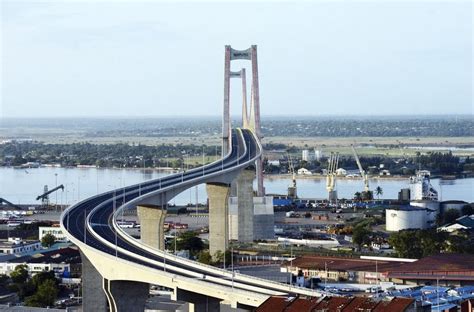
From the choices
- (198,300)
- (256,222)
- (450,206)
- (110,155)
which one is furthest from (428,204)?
(110,155)

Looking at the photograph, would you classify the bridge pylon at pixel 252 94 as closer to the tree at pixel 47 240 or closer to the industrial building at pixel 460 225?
the industrial building at pixel 460 225

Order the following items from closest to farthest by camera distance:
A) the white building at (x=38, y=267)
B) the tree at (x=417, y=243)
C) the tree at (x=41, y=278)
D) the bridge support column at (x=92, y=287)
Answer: the bridge support column at (x=92, y=287), the tree at (x=41, y=278), the white building at (x=38, y=267), the tree at (x=417, y=243)

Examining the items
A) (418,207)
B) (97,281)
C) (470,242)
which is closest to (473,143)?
(418,207)

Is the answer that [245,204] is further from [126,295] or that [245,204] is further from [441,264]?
[126,295]

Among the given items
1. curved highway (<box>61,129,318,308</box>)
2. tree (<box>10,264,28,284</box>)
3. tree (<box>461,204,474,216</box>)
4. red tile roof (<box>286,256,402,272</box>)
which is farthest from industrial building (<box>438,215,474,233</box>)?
tree (<box>10,264,28,284</box>)

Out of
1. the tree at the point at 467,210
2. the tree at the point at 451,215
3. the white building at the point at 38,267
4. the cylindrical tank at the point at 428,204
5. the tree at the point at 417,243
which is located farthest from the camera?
the cylindrical tank at the point at 428,204

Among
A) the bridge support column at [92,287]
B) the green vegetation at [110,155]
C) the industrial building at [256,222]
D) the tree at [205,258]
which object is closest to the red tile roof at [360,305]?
the bridge support column at [92,287]

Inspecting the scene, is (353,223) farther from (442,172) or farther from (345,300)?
(442,172)

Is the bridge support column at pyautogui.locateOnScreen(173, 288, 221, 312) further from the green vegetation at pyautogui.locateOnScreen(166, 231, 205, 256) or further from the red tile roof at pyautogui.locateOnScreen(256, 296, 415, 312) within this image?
the green vegetation at pyautogui.locateOnScreen(166, 231, 205, 256)
